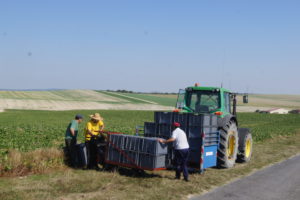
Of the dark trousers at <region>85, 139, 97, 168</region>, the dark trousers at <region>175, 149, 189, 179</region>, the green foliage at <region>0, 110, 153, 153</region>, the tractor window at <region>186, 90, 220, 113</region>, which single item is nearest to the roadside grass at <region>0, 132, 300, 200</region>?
the dark trousers at <region>175, 149, 189, 179</region>

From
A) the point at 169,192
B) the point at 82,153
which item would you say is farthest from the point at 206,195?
the point at 82,153

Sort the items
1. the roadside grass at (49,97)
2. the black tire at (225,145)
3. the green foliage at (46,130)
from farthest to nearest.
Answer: the roadside grass at (49,97), the green foliage at (46,130), the black tire at (225,145)

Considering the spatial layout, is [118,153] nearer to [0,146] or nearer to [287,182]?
[287,182]

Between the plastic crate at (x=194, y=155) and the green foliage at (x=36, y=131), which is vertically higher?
the plastic crate at (x=194, y=155)

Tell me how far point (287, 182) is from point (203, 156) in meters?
2.41

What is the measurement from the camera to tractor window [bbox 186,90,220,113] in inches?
478

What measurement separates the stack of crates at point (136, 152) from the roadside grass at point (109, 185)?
359 mm

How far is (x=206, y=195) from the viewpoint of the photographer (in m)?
8.06

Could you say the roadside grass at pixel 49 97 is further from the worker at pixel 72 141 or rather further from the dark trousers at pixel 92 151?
the dark trousers at pixel 92 151

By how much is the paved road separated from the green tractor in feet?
3.90

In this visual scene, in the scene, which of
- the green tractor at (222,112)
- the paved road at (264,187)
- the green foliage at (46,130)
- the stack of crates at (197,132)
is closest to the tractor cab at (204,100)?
the green tractor at (222,112)

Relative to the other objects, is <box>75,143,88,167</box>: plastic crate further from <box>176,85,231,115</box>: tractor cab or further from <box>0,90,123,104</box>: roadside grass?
<box>0,90,123,104</box>: roadside grass

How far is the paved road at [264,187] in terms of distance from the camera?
8070 mm

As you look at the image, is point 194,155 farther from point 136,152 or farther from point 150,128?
point 136,152
